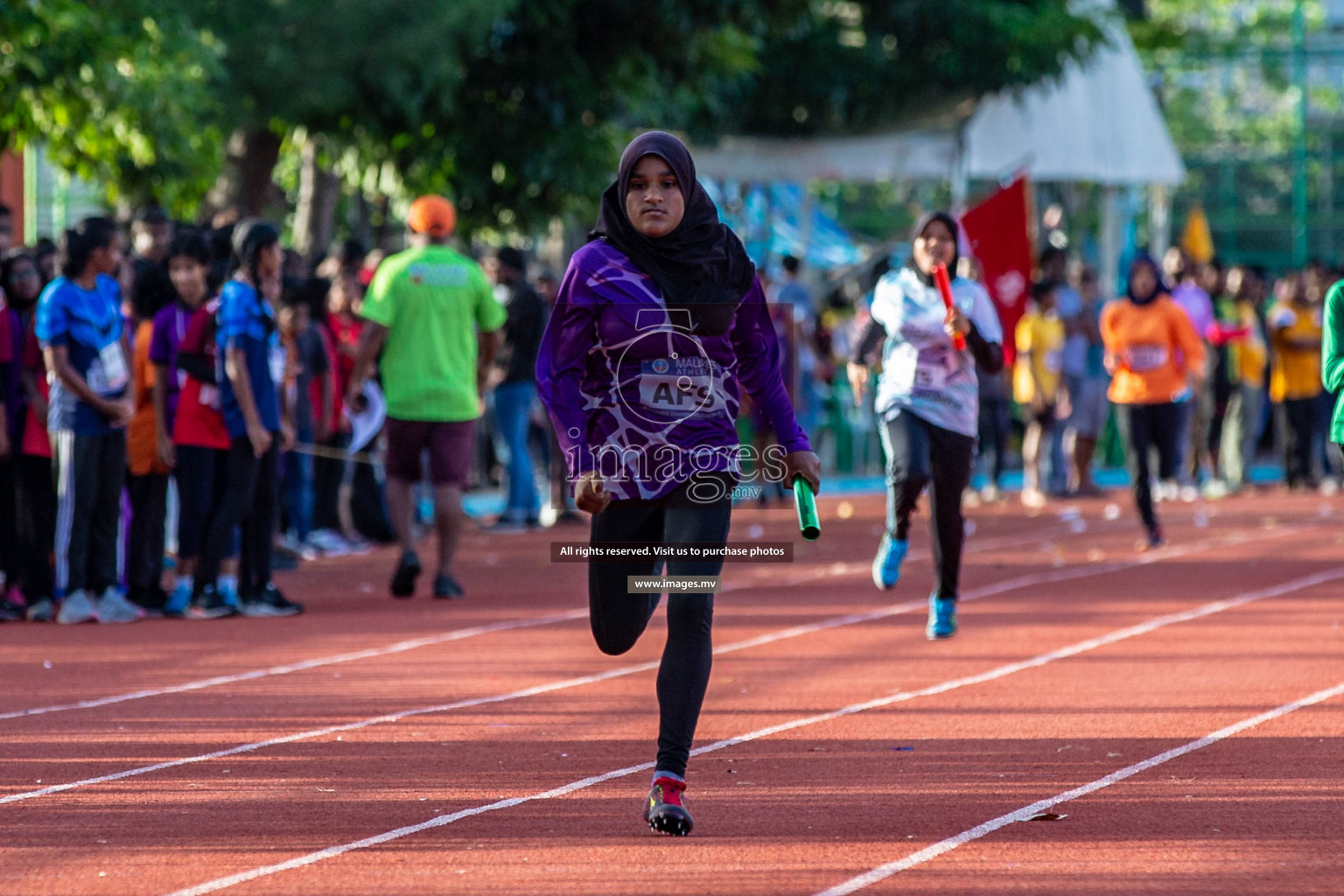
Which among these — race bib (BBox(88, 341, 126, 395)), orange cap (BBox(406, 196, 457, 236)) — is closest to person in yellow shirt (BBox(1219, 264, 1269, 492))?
orange cap (BBox(406, 196, 457, 236))

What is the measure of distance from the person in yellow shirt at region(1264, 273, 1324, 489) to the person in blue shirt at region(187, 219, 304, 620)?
41.6 ft

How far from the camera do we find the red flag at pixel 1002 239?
17.6 meters

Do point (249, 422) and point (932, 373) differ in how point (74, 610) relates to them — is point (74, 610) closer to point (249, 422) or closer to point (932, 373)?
point (249, 422)

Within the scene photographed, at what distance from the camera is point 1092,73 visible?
2686cm

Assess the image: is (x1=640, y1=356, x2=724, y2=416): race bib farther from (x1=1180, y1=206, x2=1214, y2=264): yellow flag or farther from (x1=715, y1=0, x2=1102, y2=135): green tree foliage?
(x1=1180, y1=206, x2=1214, y2=264): yellow flag

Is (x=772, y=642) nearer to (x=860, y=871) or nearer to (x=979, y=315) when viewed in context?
(x=979, y=315)

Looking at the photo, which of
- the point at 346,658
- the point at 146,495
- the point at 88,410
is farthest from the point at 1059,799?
the point at 146,495

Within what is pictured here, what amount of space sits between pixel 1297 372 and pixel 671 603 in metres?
16.5

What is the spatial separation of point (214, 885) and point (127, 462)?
689 cm

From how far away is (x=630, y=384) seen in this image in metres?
6.02

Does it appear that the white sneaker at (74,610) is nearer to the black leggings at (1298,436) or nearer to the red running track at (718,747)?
the red running track at (718,747)

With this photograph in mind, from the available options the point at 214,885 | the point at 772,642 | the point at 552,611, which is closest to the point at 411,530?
the point at 552,611

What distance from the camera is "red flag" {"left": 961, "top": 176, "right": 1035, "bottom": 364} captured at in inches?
693

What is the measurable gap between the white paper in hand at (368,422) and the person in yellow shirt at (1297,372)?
1001 cm
